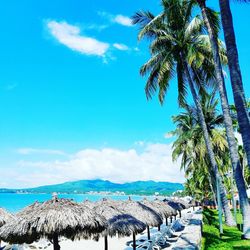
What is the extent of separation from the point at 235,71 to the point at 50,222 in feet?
22.5

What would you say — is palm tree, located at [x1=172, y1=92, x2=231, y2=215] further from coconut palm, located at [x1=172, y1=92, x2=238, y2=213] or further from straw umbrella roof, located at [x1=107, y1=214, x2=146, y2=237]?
straw umbrella roof, located at [x1=107, y1=214, x2=146, y2=237]

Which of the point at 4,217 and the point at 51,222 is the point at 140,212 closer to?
the point at 4,217

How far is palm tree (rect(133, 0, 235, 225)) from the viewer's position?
16453mm

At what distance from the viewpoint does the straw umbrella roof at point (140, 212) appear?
14.0 m

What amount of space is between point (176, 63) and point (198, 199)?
50208 mm

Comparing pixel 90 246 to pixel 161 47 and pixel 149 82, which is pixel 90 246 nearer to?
pixel 149 82

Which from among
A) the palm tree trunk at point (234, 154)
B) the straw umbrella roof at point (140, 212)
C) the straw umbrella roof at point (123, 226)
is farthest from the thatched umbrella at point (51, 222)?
the straw umbrella roof at point (140, 212)

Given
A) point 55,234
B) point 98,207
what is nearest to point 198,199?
point 98,207

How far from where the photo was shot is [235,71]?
9773mm

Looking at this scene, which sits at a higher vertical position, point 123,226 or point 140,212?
point 140,212

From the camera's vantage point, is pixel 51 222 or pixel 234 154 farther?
pixel 234 154

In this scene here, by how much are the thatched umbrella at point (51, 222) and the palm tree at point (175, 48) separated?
9.81 m

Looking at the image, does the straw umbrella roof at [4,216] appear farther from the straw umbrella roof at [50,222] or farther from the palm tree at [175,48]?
the palm tree at [175,48]

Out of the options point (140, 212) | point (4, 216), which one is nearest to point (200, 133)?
point (140, 212)
